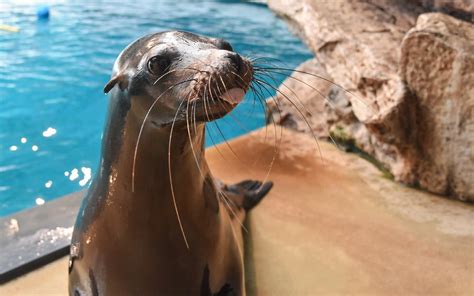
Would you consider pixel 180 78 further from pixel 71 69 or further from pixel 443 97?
pixel 71 69

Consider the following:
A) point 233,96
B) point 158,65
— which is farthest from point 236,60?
point 158,65

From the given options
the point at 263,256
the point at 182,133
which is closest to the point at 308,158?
the point at 263,256

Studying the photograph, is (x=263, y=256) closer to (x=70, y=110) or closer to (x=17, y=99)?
(x=70, y=110)

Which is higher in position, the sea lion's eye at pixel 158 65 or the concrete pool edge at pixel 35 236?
the sea lion's eye at pixel 158 65

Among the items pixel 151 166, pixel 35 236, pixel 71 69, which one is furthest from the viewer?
pixel 71 69

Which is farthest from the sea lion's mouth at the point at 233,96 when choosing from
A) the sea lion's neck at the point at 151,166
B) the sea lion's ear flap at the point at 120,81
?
the sea lion's ear flap at the point at 120,81

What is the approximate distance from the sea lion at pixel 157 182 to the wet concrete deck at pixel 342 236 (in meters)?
0.70

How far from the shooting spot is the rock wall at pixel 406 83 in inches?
133

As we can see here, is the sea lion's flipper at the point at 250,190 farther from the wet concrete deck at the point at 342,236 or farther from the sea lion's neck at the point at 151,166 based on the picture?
the sea lion's neck at the point at 151,166

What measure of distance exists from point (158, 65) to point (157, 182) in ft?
1.31

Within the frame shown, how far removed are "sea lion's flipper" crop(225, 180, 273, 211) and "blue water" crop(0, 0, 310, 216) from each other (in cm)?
61

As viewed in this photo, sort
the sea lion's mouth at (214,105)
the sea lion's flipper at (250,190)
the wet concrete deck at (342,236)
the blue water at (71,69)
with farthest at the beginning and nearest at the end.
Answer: the blue water at (71,69) < the sea lion's flipper at (250,190) < the wet concrete deck at (342,236) < the sea lion's mouth at (214,105)

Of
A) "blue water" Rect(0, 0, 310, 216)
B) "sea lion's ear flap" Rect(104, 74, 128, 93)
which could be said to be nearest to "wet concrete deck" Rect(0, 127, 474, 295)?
"blue water" Rect(0, 0, 310, 216)

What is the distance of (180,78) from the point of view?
165 cm
